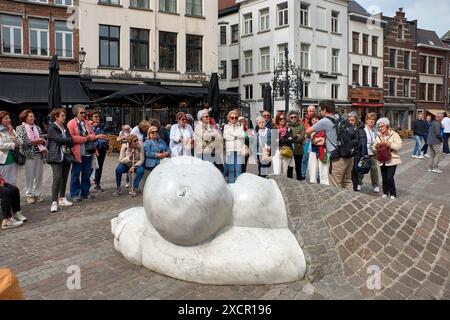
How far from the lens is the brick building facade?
4150cm

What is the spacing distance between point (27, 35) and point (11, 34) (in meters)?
0.79

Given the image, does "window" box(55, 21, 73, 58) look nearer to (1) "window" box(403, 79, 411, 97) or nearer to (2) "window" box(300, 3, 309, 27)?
(2) "window" box(300, 3, 309, 27)

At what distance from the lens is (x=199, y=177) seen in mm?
4223

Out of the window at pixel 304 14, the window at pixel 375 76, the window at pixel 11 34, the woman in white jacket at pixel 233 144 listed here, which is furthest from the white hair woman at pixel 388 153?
the window at pixel 375 76

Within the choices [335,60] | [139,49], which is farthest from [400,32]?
[139,49]

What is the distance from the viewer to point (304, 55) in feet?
111

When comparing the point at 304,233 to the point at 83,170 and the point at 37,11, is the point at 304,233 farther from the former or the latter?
the point at 37,11

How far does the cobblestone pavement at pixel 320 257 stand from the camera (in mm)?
3953

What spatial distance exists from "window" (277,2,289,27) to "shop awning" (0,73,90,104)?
17419 mm

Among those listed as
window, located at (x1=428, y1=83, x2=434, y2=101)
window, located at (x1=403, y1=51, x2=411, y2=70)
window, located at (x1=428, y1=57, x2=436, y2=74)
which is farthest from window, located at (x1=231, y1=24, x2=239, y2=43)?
window, located at (x1=428, y1=83, x2=434, y2=101)

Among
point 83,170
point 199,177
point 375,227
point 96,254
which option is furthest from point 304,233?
point 83,170

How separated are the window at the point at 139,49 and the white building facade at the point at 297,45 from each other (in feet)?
33.7

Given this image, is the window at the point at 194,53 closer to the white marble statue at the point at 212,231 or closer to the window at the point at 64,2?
the window at the point at 64,2

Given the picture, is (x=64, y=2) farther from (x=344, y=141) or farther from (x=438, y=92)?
(x=438, y=92)
